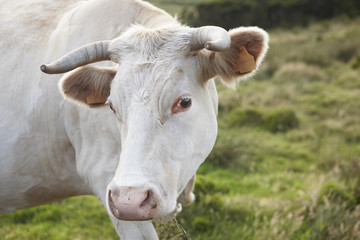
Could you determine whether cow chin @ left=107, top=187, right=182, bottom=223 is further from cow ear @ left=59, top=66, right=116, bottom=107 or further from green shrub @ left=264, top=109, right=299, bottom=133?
green shrub @ left=264, top=109, right=299, bottom=133

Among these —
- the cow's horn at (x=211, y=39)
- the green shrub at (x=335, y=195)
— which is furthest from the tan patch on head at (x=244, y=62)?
the green shrub at (x=335, y=195)

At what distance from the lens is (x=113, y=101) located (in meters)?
2.66

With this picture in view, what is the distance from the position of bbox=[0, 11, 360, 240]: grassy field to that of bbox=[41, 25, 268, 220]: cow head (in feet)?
2.91

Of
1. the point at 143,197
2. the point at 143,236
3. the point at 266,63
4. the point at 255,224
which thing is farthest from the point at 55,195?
the point at 266,63

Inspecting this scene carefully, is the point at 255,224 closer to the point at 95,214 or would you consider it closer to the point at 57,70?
the point at 95,214

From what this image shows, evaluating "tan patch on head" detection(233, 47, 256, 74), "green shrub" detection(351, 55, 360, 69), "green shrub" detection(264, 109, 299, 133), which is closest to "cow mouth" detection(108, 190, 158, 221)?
"tan patch on head" detection(233, 47, 256, 74)

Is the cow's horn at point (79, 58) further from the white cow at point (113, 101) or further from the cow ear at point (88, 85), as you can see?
the cow ear at point (88, 85)

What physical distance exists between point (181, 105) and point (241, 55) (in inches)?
22.4

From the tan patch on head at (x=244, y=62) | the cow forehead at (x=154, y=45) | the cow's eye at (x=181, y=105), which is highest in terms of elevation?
the cow forehead at (x=154, y=45)

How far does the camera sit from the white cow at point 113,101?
240 cm

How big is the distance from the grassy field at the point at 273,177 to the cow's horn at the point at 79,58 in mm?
1337

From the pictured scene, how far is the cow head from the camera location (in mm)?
2299

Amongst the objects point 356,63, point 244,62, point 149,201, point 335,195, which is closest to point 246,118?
point 335,195

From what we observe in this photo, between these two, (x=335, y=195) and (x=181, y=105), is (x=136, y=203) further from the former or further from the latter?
(x=335, y=195)
